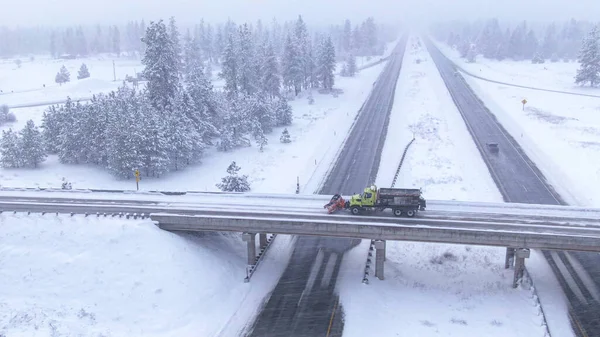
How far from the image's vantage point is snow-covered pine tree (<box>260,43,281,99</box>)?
103 m

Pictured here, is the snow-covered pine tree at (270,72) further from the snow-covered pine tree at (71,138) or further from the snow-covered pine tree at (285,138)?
the snow-covered pine tree at (71,138)

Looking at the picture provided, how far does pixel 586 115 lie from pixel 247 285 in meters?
79.2

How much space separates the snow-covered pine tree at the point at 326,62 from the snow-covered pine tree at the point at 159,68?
55.3 meters

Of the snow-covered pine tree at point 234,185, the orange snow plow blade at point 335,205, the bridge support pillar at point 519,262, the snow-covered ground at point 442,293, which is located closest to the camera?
the snow-covered ground at point 442,293

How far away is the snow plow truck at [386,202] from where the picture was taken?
37000 millimetres

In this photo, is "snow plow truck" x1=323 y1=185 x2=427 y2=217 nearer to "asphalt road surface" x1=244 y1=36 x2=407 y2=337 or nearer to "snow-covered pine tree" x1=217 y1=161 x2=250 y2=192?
"asphalt road surface" x1=244 y1=36 x2=407 y2=337

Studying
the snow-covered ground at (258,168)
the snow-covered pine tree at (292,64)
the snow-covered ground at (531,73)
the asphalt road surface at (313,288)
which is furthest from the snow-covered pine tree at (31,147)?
the snow-covered ground at (531,73)

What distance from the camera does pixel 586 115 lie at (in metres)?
88.8

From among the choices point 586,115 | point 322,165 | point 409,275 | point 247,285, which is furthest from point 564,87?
point 247,285

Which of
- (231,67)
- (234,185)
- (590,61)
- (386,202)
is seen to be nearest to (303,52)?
(231,67)

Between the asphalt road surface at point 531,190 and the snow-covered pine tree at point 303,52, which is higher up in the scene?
the snow-covered pine tree at point 303,52

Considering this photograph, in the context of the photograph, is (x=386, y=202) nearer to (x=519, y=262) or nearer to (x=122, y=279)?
(x=519, y=262)

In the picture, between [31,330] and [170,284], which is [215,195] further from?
[31,330]

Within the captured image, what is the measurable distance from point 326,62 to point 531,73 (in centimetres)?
7610
